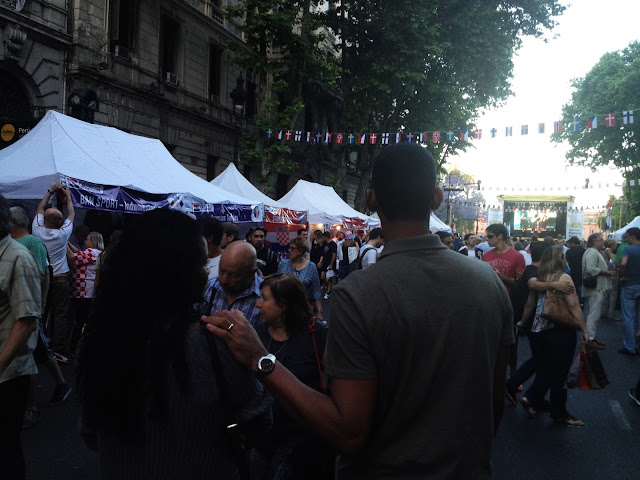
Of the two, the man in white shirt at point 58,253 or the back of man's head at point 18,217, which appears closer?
the back of man's head at point 18,217

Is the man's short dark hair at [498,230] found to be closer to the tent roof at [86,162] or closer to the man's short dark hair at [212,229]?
the man's short dark hair at [212,229]

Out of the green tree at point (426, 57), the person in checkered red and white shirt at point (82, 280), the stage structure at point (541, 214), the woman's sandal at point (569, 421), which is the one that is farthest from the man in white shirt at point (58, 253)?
the stage structure at point (541, 214)

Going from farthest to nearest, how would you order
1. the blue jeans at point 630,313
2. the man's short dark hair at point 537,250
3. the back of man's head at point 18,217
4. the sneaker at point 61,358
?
1. the blue jeans at point 630,313
2. the sneaker at point 61,358
3. the man's short dark hair at point 537,250
4. the back of man's head at point 18,217

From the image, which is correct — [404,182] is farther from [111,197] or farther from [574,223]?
[574,223]

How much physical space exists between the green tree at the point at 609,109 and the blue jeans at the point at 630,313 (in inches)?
1146

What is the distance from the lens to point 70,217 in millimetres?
7816

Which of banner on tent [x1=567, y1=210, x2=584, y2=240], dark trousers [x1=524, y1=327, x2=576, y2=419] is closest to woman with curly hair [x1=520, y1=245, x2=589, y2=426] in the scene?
dark trousers [x1=524, y1=327, x2=576, y2=419]

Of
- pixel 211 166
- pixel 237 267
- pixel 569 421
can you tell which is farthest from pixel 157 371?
pixel 211 166

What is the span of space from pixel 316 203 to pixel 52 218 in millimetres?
11196

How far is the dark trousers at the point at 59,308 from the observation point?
26.3 feet

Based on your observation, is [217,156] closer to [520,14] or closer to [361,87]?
[361,87]

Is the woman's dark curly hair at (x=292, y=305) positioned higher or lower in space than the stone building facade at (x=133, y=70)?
lower

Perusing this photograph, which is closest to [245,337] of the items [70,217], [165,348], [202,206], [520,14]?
[165,348]

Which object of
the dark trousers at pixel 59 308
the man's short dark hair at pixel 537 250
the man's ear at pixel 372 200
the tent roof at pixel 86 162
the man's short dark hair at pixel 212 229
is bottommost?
the dark trousers at pixel 59 308
